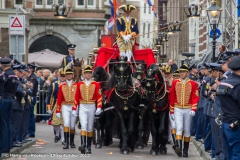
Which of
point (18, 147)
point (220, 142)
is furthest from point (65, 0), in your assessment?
point (220, 142)

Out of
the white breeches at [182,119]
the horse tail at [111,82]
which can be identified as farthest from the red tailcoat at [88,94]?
the white breeches at [182,119]

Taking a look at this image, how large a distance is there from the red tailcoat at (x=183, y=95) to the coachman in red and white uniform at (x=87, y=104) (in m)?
1.61

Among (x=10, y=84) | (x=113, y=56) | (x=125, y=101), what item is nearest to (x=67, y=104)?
(x=125, y=101)

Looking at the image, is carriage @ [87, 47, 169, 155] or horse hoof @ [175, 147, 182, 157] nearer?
horse hoof @ [175, 147, 182, 157]

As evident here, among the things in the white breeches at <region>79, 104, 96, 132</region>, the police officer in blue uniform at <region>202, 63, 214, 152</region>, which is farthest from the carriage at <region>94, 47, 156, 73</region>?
the white breeches at <region>79, 104, 96, 132</region>

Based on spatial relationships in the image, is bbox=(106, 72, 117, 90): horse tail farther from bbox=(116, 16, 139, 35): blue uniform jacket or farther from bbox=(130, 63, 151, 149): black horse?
bbox=(116, 16, 139, 35): blue uniform jacket

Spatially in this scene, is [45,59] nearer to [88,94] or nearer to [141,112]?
[141,112]

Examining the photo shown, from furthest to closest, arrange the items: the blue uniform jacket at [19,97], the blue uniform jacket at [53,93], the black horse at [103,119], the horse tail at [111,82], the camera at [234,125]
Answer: the blue uniform jacket at [53,93]
the black horse at [103,119]
the horse tail at [111,82]
the blue uniform jacket at [19,97]
the camera at [234,125]

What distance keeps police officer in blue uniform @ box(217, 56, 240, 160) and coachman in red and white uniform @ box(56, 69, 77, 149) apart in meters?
7.34

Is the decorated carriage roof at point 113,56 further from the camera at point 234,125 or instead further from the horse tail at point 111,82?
the camera at point 234,125

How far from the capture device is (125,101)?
18.5m

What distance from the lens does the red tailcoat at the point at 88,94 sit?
17.9 m

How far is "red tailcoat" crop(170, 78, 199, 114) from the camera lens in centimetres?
1762

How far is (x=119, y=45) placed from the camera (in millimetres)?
21062
